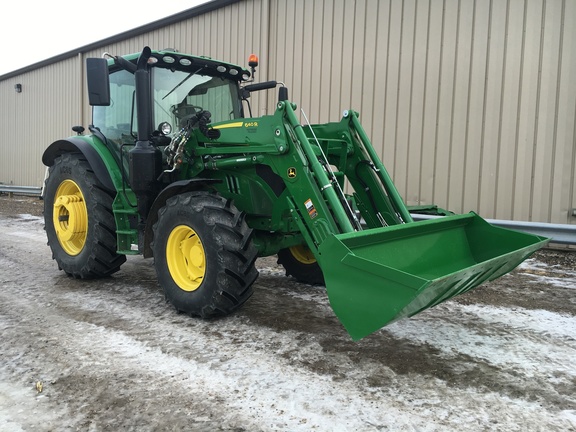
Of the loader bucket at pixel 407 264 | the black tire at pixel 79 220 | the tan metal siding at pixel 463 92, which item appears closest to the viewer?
the loader bucket at pixel 407 264

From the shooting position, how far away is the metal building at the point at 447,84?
22.6 feet

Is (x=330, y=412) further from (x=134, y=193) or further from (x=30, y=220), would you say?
(x=30, y=220)

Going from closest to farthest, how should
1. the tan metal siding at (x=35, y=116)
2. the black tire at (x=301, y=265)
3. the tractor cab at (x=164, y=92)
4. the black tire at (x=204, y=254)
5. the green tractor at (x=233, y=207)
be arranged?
the green tractor at (x=233, y=207)
the black tire at (x=204, y=254)
the tractor cab at (x=164, y=92)
the black tire at (x=301, y=265)
the tan metal siding at (x=35, y=116)

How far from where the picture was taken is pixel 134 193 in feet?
15.7

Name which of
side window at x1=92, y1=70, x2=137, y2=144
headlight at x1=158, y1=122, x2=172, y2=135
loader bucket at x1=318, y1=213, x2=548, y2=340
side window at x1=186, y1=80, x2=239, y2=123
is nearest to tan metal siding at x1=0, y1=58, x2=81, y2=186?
side window at x1=92, y1=70, x2=137, y2=144

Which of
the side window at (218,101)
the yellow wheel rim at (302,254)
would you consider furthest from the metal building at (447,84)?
the side window at (218,101)

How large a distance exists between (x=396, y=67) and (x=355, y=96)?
89cm

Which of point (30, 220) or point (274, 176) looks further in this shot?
point (30, 220)

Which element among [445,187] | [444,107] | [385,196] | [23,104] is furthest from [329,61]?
[23,104]

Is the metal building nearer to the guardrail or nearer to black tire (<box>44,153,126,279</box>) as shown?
the guardrail

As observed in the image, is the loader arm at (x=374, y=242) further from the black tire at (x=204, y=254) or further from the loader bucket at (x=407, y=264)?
the black tire at (x=204, y=254)

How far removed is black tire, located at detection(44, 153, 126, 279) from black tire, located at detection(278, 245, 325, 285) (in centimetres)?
174

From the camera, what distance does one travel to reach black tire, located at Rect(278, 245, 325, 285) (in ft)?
17.0

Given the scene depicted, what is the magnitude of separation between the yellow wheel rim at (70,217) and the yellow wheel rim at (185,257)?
1569 mm
